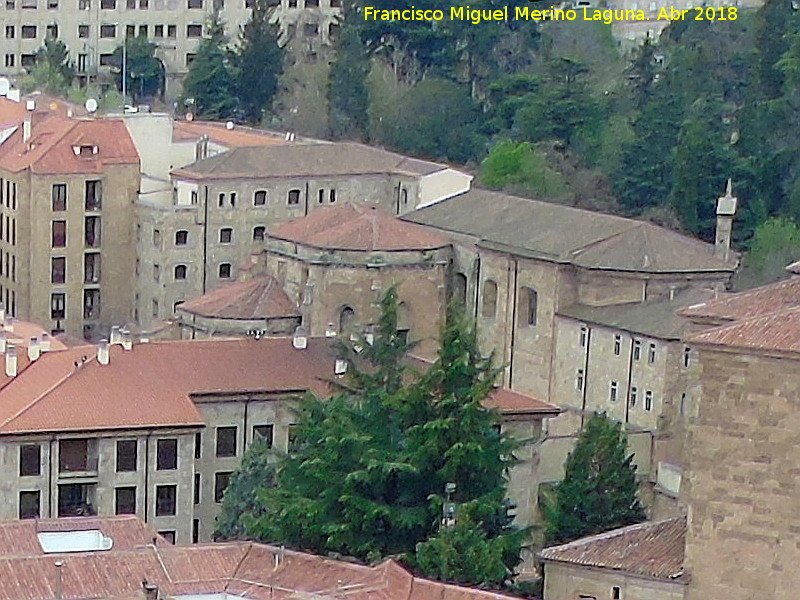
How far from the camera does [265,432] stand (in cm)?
4978

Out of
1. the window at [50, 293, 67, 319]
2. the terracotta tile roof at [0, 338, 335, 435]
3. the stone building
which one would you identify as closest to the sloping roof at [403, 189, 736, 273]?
the terracotta tile roof at [0, 338, 335, 435]

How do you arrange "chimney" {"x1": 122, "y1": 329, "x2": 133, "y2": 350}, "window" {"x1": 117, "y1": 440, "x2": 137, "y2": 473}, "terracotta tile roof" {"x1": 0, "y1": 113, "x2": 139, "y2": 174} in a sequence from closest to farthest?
"window" {"x1": 117, "y1": 440, "x2": 137, "y2": 473} → "chimney" {"x1": 122, "y1": 329, "x2": 133, "y2": 350} → "terracotta tile roof" {"x1": 0, "y1": 113, "x2": 139, "y2": 174}

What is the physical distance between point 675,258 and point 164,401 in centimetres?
1124

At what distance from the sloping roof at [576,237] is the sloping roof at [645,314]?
0.80 metres

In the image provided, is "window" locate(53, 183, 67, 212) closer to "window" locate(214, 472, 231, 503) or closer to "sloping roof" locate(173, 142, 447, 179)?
"sloping roof" locate(173, 142, 447, 179)

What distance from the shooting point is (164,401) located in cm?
4828

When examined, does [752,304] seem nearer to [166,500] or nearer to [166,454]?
[166,454]

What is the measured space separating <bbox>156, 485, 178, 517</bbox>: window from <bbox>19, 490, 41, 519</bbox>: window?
2270mm

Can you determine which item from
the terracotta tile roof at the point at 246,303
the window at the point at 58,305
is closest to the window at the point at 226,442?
the terracotta tile roof at the point at 246,303

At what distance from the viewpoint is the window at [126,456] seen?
47.5 meters

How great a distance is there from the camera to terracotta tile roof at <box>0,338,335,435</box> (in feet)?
155

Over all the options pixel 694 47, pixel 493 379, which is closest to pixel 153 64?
pixel 694 47

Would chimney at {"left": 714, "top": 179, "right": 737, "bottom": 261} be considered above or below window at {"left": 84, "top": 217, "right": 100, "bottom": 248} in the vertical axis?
above

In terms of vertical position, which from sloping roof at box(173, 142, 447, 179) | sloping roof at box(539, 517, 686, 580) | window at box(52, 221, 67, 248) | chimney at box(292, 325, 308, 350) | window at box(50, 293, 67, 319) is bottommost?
window at box(50, 293, 67, 319)
